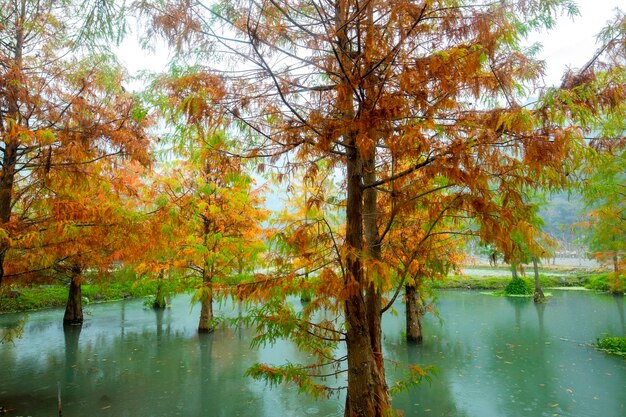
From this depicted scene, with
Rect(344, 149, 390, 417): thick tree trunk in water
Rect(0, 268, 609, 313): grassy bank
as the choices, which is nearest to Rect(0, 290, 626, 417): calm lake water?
Rect(344, 149, 390, 417): thick tree trunk in water

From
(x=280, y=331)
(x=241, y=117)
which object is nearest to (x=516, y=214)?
(x=280, y=331)

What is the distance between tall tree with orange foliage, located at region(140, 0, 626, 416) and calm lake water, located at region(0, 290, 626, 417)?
1.82m

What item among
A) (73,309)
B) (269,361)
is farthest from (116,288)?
(269,361)

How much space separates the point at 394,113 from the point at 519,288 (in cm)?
2377

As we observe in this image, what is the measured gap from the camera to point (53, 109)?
519cm

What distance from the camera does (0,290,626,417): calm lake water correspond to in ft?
20.1

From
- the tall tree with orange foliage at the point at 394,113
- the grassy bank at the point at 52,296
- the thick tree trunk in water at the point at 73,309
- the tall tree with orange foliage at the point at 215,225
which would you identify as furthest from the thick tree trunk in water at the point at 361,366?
the thick tree trunk in water at the point at 73,309

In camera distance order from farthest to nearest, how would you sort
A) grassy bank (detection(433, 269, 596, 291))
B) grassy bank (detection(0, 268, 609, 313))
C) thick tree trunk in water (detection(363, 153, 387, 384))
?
1. grassy bank (detection(433, 269, 596, 291))
2. grassy bank (detection(0, 268, 609, 313))
3. thick tree trunk in water (detection(363, 153, 387, 384))

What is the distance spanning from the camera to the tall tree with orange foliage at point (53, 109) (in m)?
4.86

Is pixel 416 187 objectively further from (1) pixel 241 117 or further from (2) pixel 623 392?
(2) pixel 623 392

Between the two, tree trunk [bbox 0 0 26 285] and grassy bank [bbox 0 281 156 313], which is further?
grassy bank [bbox 0 281 156 313]

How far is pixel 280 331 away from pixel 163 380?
574 cm

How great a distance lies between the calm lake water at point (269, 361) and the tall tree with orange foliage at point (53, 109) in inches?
124

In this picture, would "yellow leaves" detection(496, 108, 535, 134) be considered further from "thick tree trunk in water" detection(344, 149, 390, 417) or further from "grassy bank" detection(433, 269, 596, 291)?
"grassy bank" detection(433, 269, 596, 291)
